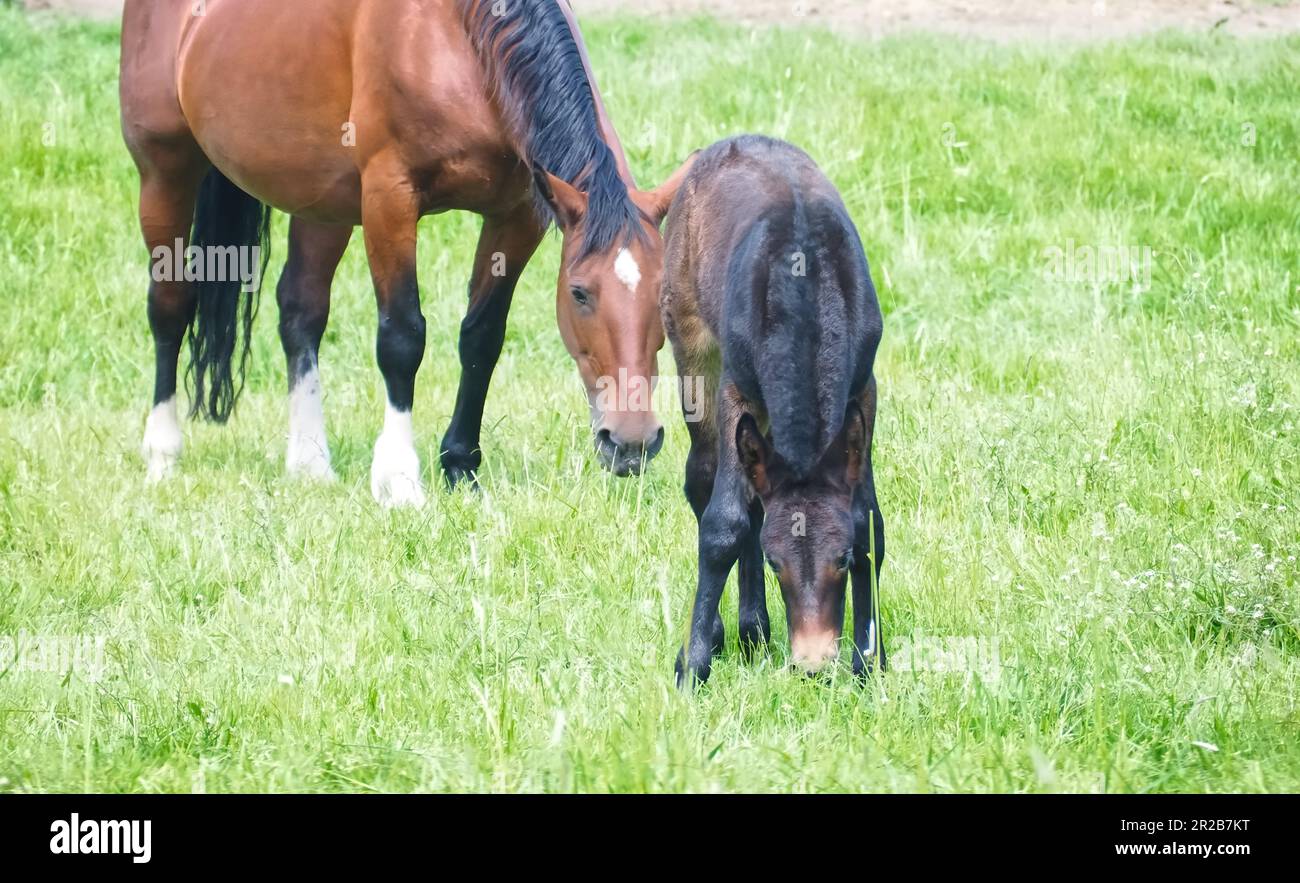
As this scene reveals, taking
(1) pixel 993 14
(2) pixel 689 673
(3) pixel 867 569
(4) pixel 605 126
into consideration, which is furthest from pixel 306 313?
(1) pixel 993 14

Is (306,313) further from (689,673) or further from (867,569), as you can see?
(867,569)

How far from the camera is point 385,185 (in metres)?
5.95

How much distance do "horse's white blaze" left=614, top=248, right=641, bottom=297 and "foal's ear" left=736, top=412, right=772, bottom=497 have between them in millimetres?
1588

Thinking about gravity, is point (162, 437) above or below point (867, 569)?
above

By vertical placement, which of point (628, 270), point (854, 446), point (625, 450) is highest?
point (628, 270)

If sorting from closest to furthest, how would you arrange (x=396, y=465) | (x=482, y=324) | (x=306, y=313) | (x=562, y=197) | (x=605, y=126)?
(x=562, y=197)
(x=605, y=126)
(x=396, y=465)
(x=482, y=324)
(x=306, y=313)

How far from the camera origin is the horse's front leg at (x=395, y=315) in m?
5.96

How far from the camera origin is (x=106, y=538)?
5168mm

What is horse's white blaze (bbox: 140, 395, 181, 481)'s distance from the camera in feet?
22.1

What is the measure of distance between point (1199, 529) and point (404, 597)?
256 centimetres

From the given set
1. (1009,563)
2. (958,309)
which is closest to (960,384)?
(958,309)

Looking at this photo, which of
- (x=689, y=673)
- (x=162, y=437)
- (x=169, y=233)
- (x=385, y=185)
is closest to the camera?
(x=689, y=673)

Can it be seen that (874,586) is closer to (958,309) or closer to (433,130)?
(433,130)

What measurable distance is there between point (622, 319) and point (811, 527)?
1818 millimetres
